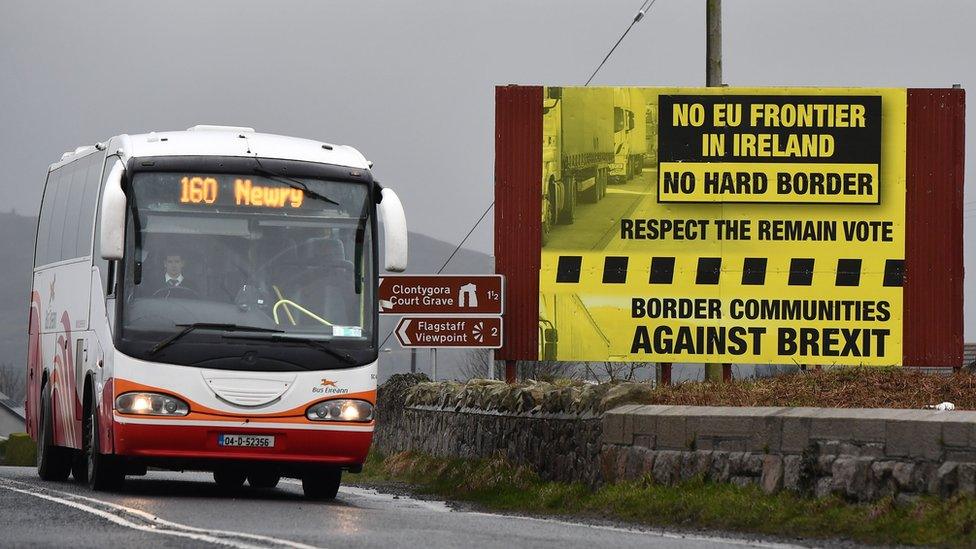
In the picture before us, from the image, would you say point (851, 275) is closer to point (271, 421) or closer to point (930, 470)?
point (271, 421)

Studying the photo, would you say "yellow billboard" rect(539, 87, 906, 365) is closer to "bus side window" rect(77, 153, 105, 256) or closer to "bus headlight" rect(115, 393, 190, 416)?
"bus side window" rect(77, 153, 105, 256)

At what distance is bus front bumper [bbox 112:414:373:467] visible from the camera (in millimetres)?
15258

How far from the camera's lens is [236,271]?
51.6 feet

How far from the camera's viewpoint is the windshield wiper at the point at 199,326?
605 inches

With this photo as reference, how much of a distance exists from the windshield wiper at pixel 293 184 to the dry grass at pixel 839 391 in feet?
10.8

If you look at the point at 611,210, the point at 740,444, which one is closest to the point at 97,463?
the point at 740,444

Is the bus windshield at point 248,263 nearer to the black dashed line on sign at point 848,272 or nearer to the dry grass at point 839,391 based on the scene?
the dry grass at point 839,391

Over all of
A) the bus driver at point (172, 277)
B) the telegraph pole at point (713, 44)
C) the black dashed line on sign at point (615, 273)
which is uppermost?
the telegraph pole at point (713, 44)

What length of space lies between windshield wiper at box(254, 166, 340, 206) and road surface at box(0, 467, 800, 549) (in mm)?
2666

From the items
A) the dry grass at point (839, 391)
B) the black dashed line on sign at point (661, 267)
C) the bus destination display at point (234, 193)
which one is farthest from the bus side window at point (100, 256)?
Result: the black dashed line on sign at point (661, 267)

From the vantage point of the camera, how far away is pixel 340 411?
1569cm

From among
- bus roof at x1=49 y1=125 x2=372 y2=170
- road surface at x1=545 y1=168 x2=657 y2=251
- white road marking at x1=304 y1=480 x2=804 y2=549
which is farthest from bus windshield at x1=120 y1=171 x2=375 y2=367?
road surface at x1=545 y1=168 x2=657 y2=251

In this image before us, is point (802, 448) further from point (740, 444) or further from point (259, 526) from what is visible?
point (259, 526)

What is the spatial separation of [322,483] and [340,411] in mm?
1458
